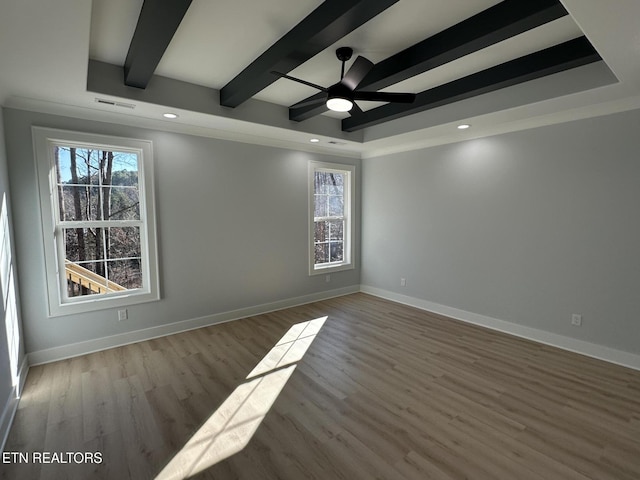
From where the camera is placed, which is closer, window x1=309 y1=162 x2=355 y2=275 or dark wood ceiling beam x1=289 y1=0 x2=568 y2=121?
dark wood ceiling beam x1=289 y1=0 x2=568 y2=121

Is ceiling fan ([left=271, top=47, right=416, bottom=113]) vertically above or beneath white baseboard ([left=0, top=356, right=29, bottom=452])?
above

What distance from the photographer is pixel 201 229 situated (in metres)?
3.92

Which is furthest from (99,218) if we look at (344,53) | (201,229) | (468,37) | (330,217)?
(468,37)

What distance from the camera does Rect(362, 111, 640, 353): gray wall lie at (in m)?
3.02

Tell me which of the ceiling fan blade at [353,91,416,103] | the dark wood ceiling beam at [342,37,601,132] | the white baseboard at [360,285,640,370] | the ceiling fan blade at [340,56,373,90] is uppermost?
the dark wood ceiling beam at [342,37,601,132]

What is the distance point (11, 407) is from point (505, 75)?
15.5ft

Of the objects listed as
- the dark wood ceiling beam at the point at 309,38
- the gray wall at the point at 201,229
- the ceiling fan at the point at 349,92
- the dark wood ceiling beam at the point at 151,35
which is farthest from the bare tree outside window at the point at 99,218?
the ceiling fan at the point at 349,92

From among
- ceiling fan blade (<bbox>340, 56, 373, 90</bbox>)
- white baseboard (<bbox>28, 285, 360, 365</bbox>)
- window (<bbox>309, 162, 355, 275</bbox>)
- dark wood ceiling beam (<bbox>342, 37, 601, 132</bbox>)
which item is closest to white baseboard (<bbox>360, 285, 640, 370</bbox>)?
window (<bbox>309, 162, 355, 275</bbox>)

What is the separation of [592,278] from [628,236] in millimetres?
505

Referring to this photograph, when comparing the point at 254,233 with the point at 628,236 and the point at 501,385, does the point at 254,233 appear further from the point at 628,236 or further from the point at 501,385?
the point at 628,236

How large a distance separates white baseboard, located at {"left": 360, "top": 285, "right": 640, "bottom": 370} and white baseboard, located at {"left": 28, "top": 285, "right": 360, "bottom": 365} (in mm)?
1662

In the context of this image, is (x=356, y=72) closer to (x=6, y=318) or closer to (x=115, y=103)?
(x=115, y=103)

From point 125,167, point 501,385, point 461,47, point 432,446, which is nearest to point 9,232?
point 125,167

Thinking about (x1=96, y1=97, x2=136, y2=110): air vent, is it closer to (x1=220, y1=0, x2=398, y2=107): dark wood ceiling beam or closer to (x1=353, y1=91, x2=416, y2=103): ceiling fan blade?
(x1=220, y1=0, x2=398, y2=107): dark wood ceiling beam
